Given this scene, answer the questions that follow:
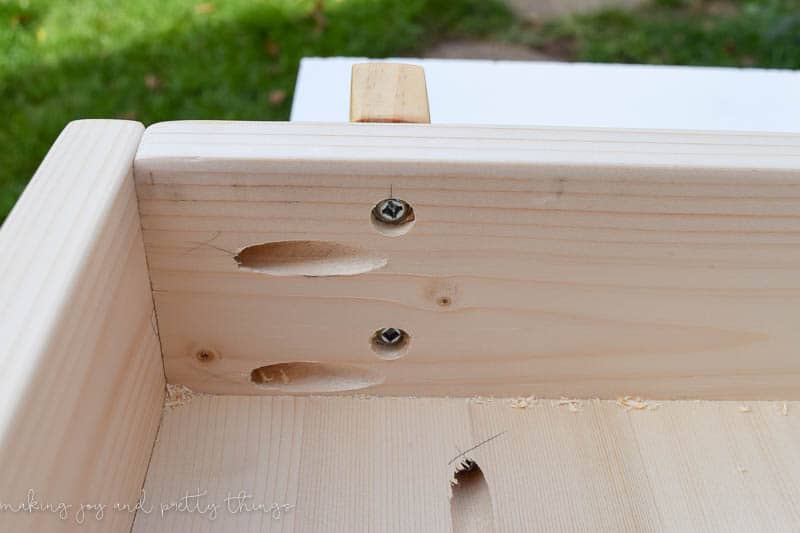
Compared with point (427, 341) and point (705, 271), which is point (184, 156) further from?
point (705, 271)

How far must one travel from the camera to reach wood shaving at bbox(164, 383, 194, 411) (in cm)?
75

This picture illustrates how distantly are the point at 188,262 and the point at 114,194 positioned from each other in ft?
0.32

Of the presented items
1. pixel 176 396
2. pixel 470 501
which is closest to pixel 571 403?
pixel 470 501

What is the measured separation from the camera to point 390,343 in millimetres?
749

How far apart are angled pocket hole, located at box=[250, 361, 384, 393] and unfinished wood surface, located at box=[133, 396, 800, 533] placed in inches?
0.5

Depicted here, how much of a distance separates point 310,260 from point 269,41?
2.29 metres

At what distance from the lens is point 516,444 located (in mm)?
730

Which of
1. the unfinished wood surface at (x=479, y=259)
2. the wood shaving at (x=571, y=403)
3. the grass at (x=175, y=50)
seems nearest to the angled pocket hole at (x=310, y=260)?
the unfinished wood surface at (x=479, y=259)

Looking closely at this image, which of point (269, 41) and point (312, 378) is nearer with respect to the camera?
point (312, 378)

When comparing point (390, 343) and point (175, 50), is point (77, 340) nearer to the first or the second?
point (390, 343)

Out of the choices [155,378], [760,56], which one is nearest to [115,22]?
[760,56]

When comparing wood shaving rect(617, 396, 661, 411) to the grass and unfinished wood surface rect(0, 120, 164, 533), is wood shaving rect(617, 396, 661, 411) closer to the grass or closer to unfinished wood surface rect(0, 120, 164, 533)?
unfinished wood surface rect(0, 120, 164, 533)

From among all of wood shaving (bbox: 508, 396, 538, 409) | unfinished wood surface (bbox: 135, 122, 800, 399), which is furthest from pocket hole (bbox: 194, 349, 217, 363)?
wood shaving (bbox: 508, 396, 538, 409)

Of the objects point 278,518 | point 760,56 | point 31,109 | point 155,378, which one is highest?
point 760,56
